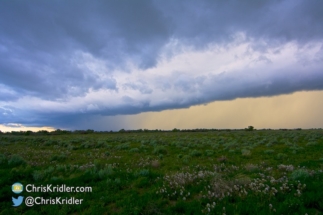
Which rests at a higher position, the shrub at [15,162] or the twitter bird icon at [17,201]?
the shrub at [15,162]

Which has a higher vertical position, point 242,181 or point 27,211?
point 242,181

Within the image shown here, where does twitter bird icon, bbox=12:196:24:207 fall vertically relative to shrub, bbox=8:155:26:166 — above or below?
below

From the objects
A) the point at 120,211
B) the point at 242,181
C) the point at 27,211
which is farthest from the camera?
the point at 242,181

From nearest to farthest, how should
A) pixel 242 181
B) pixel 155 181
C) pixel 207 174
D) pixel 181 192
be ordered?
pixel 181 192 → pixel 242 181 → pixel 155 181 → pixel 207 174

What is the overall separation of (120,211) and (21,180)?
5.70 meters

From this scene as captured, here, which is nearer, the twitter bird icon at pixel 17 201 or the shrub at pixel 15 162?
the twitter bird icon at pixel 17 201

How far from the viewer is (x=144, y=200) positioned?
6246mm

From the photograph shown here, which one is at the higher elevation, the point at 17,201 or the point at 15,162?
the point at 15,162

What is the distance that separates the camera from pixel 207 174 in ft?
28.7

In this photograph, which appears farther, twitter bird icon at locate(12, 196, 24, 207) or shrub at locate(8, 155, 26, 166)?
shrub at locate(8, 155, 26, 166)

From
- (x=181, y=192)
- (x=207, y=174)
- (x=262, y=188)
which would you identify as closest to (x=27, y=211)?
(x=181, y=192)

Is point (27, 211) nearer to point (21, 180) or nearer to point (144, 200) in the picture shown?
point (21, 180)

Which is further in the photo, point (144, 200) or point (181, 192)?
point (181, 192)

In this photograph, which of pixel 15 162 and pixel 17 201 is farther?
pixel 15 162
